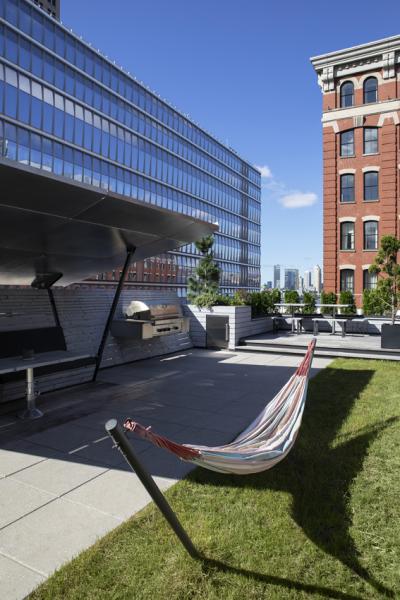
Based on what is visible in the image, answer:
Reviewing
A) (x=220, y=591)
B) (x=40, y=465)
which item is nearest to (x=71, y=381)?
(x=40, y=465)

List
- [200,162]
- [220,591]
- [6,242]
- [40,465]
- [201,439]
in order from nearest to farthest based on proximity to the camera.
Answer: [220,591]
[40,465]
[201,439]
[6,242]
[200,162]

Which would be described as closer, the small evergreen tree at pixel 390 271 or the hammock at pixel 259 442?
the hammock at pixel 259 442

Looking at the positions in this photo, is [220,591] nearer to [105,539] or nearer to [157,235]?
[105,539]

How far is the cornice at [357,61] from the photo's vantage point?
28842 mm

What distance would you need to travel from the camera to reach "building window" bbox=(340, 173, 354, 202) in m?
30.7

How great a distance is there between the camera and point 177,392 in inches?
381

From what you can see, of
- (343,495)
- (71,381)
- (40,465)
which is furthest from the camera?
(71,381)

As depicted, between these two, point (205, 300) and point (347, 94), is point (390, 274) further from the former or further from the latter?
point (347, 94)

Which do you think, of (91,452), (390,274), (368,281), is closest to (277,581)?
(91,452)

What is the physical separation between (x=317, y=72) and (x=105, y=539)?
→ 3454 centimetres

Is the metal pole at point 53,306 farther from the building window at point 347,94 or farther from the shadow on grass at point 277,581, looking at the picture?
the building window at point 347,94

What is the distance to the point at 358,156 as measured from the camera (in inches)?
1195

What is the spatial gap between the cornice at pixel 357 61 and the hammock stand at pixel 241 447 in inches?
1169

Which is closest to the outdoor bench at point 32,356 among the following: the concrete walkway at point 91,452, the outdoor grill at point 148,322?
the concrete walkway at point 91,452
